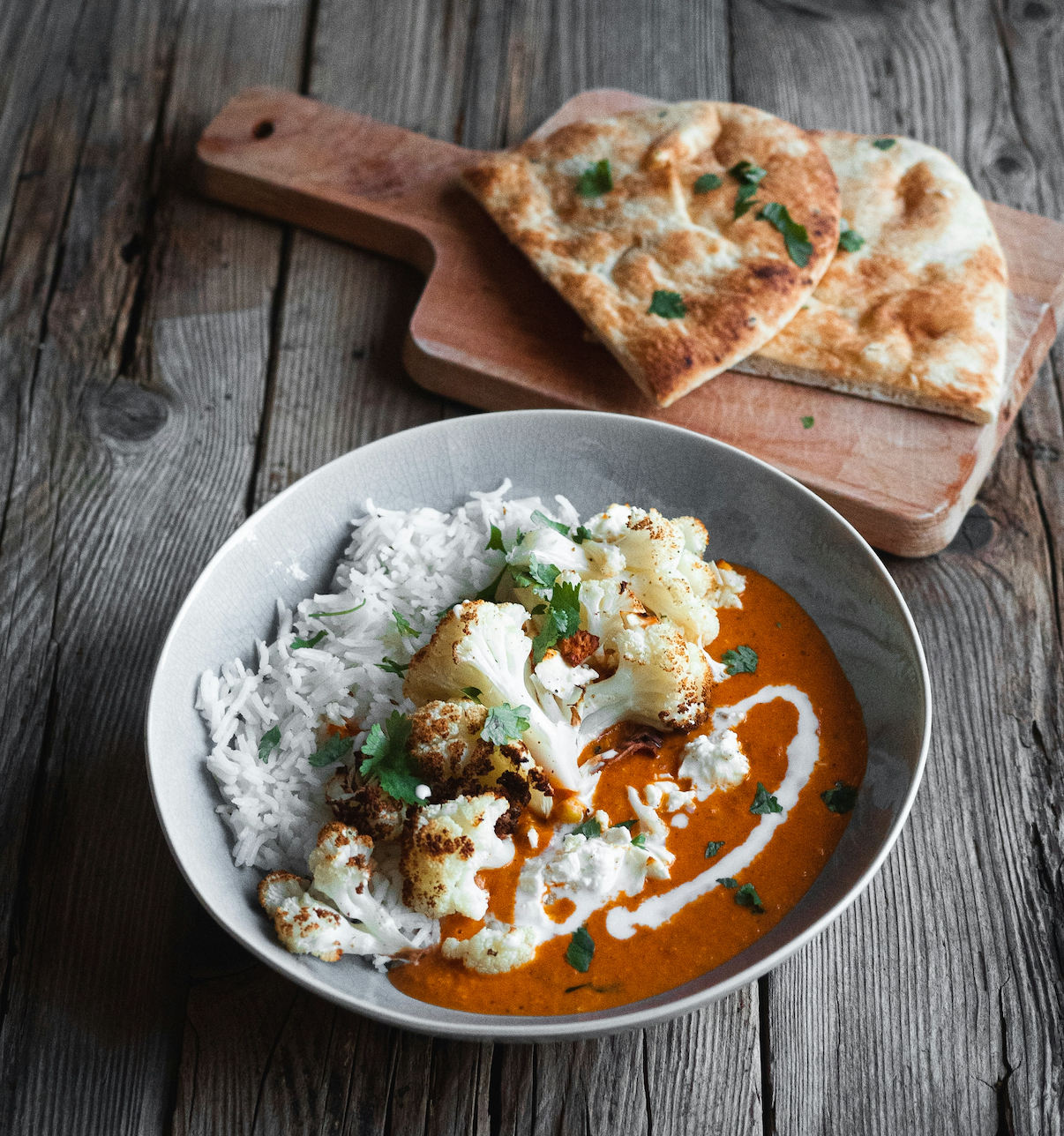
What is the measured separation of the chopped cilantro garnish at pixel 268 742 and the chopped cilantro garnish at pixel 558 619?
1.89 ft

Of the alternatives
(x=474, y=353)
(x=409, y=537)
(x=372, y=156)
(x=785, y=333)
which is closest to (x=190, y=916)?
(x=409, y=537)

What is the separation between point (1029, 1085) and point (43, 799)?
2290mm

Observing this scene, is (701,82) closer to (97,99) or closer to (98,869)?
(97,99)

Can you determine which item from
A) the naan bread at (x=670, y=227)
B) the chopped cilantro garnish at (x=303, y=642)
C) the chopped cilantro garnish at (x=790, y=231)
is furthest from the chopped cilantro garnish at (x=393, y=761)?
the chopped cilantro garnish at (x=790, y=231)

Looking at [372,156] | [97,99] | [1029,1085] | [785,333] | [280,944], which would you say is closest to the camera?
[280,944]

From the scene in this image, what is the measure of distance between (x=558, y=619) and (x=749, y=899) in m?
0.68

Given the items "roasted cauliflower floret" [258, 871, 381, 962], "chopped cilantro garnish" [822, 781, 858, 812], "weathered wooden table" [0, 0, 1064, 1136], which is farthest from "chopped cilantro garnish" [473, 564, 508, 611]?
"weathered wooden table" [0, 0, 1064, 1136]

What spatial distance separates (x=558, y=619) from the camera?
2264mm

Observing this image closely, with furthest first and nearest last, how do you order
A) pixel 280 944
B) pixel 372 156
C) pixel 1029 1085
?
pixel 372 156
pixel 1029 1085
pixel 280 944

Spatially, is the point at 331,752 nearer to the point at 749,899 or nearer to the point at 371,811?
the point at 371,811

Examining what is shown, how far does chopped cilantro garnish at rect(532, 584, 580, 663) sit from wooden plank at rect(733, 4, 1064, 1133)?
2.83 feet

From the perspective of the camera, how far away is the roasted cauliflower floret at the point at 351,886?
78.2 inches

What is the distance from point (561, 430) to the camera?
271 cm

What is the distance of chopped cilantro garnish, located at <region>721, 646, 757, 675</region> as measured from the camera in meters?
2.41
